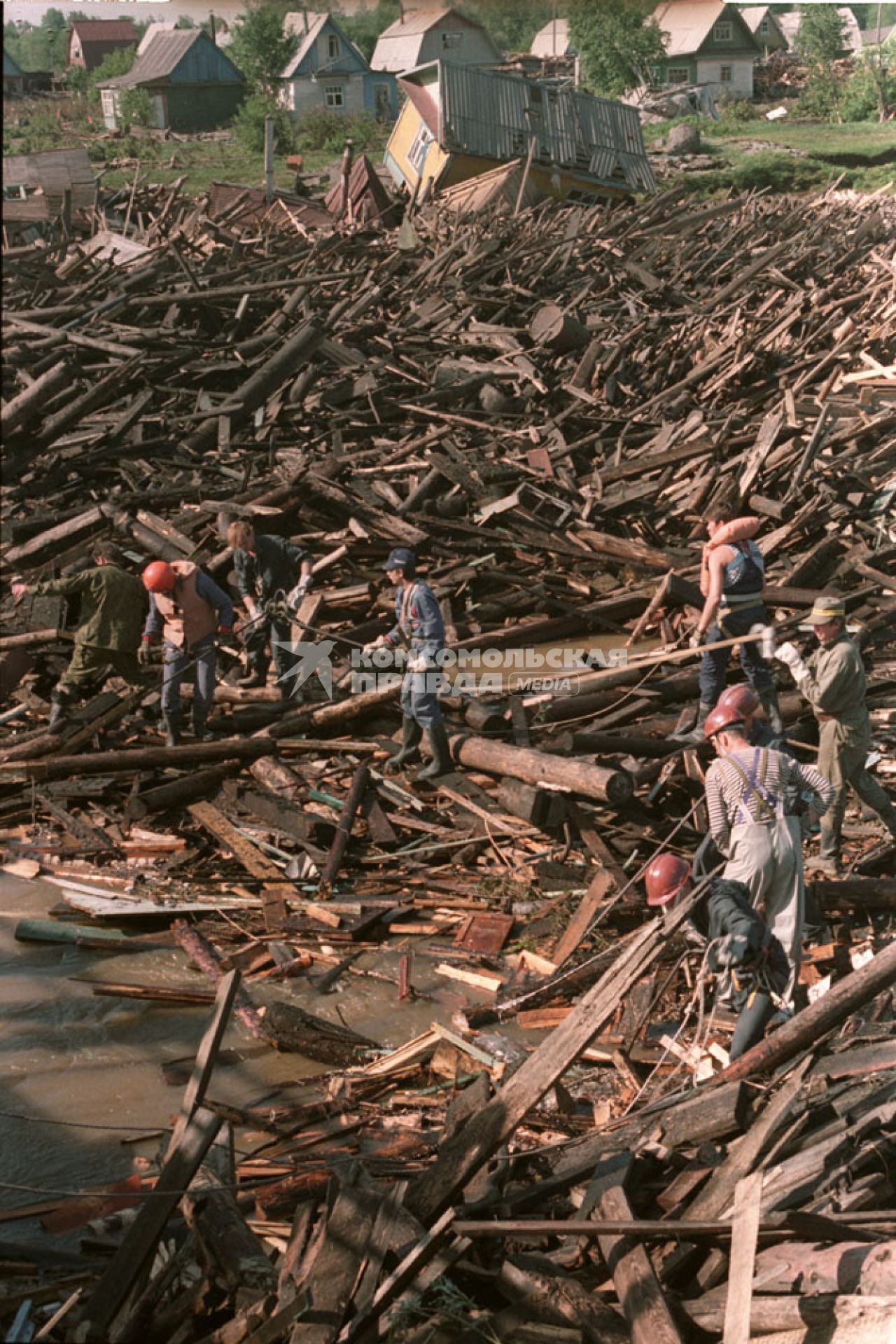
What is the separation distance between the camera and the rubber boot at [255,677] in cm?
1188

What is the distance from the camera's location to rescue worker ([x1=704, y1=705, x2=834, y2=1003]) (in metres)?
6.44

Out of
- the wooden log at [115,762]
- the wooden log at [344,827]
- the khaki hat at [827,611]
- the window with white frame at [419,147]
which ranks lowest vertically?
the wooden log at [344,827]

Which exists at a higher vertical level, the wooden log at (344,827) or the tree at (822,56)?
the tree at (822,56)

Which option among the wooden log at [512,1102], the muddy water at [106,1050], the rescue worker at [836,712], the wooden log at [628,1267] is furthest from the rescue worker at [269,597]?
the wooden log at [628,1267]

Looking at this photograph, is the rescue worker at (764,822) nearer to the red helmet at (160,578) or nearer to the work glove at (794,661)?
the work glove at (794,661)

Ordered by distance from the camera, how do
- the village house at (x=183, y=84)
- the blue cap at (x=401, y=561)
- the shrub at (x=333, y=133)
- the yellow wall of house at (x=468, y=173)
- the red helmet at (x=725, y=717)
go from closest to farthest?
1. the red helmet at (x=725, y=717)
2. the blue cap at (x=401, y=561)
3. the yellow wall of house at (x=468, y=173)
4. the shrub at (x=333, y=133)
5. the village house at (x=183, y=84)

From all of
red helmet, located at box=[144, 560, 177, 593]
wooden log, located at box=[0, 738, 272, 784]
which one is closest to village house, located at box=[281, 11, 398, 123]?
red helmet, located at box=[144, 560, 177, 593]

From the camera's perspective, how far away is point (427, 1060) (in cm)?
690

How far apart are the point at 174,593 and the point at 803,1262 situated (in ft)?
25.4

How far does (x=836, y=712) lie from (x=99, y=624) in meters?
6.09

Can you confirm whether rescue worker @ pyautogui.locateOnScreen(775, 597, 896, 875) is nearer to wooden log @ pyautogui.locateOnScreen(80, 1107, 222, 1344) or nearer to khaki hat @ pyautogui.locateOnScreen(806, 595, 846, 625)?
khaki hat @ pyautogui.locateOnScreen(806, 595, 846, 625)

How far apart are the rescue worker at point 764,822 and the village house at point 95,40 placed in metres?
69.5

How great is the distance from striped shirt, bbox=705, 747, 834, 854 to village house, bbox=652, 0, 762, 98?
56.8m

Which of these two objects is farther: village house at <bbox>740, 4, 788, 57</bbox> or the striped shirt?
village house at <bbox>740, 4, 788, 57</bbox>
